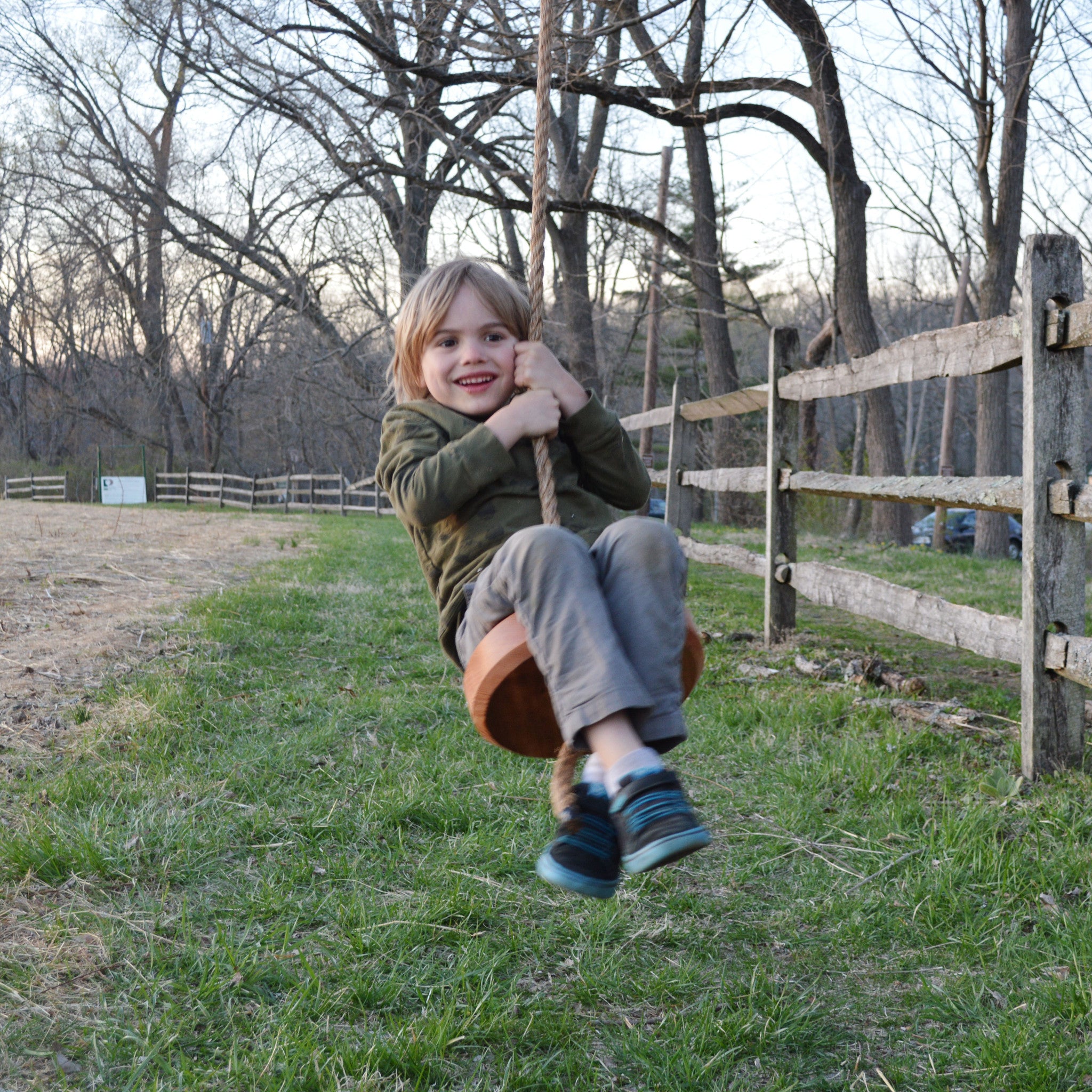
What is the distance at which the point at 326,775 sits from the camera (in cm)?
345

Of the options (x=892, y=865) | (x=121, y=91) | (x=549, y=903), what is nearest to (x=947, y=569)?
(x=892, y=865)

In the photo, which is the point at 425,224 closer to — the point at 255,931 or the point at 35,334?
the point at 255,931

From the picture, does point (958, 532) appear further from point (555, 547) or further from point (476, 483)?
point (555, 547)

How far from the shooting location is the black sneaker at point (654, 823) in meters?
1.64

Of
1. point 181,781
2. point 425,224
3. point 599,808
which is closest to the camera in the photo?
point 599,808

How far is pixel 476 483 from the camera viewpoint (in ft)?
7.68

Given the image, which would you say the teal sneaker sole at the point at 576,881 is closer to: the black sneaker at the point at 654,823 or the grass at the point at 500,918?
the black sneaker at the point at 654,823

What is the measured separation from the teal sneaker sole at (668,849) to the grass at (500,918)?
528mm

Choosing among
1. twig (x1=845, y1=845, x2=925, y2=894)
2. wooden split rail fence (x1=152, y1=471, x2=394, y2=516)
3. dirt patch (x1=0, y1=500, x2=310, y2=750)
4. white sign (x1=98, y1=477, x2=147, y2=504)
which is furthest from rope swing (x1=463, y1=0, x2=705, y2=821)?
white sign (x1=98, y1=477, x2=147, y2=504)

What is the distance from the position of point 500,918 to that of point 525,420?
4.13 feet

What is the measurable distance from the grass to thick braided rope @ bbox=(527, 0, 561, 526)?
1.08m

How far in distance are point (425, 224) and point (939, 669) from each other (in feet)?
42.0

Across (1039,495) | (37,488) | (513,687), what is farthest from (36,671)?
(37,488)

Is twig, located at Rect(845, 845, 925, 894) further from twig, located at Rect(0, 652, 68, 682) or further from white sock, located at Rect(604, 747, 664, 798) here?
twig, located at Rect(0, 652, 68, 682)
